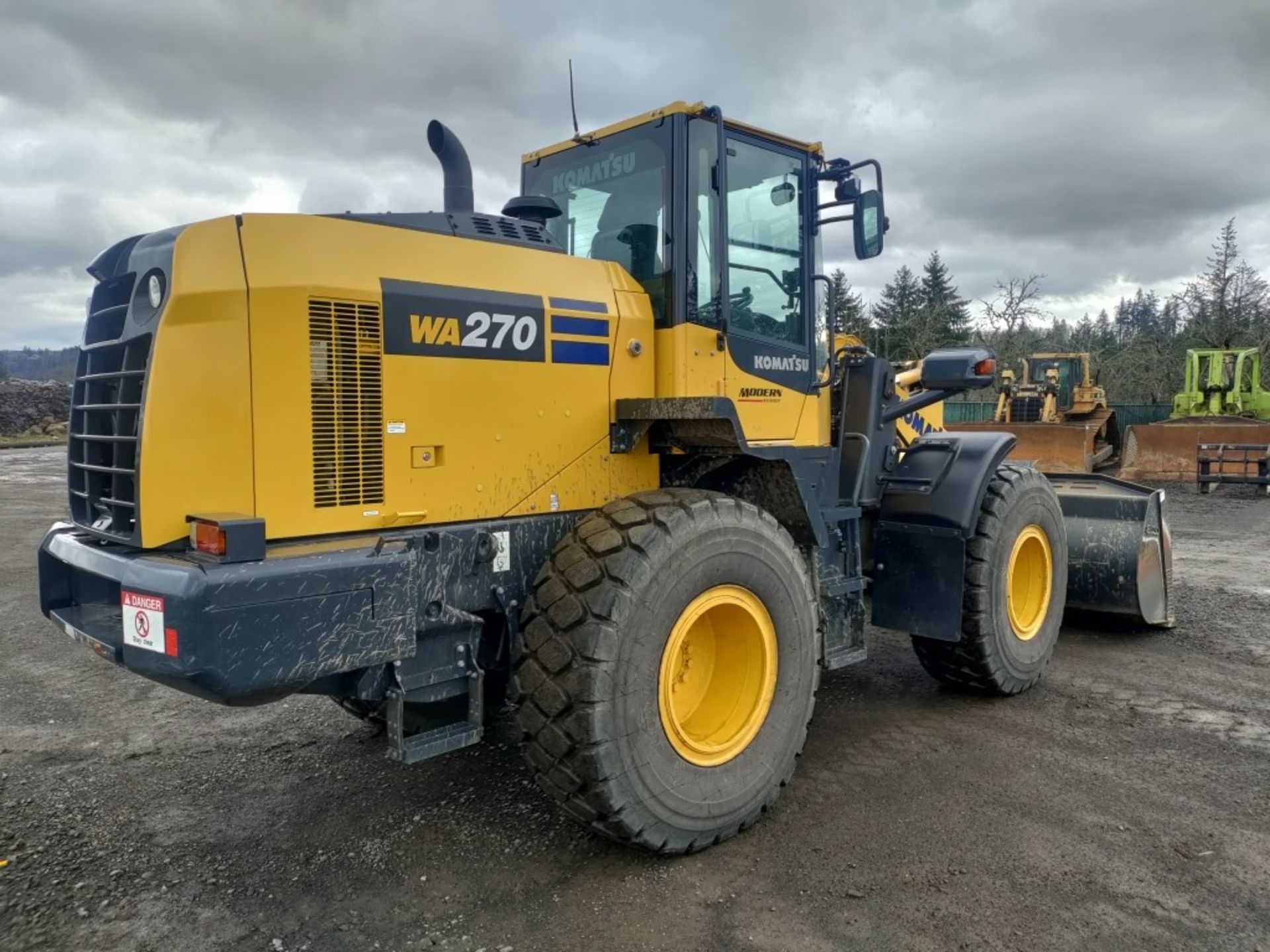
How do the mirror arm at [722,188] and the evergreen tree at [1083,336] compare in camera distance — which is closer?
the mirror arm at [722,188]

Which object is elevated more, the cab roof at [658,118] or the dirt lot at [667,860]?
the cab roof at [658,118]

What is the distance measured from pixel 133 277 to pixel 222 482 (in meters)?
0.88

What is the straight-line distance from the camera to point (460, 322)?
3.28m

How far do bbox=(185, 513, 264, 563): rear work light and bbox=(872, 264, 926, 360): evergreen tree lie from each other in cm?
→ 2825

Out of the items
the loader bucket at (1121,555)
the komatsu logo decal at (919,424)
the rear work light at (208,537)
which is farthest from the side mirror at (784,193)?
the loader bucket at (1121,555)

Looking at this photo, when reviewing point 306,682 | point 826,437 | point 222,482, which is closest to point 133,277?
point 222,482

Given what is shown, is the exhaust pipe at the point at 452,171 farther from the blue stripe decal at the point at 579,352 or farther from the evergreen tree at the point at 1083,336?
the evergreen tree at the point at 1083,336

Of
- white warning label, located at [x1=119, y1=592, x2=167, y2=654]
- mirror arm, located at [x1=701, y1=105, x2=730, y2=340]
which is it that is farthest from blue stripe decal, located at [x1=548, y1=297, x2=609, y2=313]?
white warning label, located at [x1=119, y1=592, x2=167, y2=654]

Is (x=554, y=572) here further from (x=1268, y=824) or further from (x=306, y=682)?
(x=1268, y=824)

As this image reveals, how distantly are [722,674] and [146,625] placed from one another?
219cm

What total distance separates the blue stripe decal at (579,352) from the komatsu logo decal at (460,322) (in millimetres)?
63

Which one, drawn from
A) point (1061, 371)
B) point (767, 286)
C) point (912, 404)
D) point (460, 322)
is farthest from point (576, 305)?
point (1061, 371)

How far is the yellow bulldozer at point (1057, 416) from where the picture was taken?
1772 centimetres

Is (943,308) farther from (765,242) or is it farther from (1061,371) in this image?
(765,242)
